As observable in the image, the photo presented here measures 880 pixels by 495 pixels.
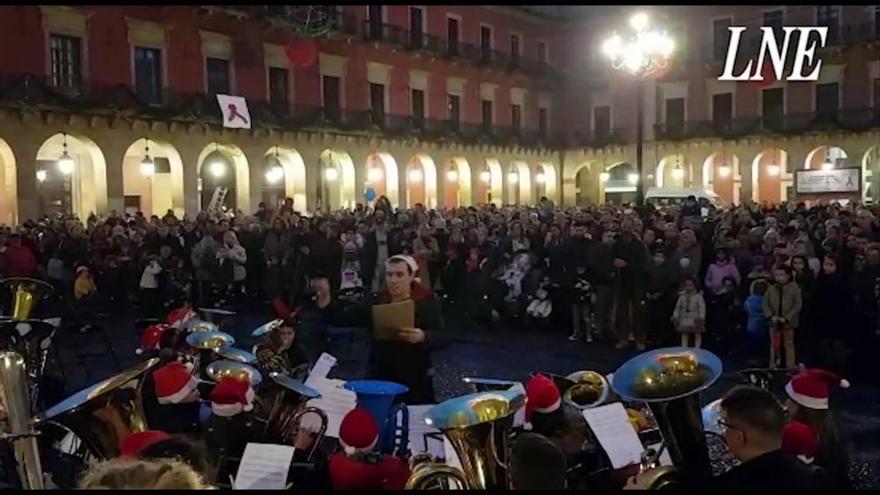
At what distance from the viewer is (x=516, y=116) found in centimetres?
4397

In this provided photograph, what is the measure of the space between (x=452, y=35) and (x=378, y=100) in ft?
20.7

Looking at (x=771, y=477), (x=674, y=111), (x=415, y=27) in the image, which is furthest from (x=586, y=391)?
(x=674, y=111)

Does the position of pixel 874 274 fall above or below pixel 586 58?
below

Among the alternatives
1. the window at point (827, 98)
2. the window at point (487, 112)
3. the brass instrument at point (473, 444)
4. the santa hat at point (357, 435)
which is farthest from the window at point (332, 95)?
the brass instrument at point (473, 444)

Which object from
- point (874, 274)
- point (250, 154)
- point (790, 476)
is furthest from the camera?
point (250, 154)

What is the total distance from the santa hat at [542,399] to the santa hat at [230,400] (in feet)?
5.10

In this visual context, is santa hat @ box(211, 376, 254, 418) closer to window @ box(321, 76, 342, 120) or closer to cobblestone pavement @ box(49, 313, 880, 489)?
cobblestone pavement @ box(49, 313, 880, 489)

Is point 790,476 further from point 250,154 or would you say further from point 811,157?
point 811,157

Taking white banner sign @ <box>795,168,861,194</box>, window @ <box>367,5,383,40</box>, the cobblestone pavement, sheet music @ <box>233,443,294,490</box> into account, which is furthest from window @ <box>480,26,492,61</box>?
sheet music @ <box>233,443,294,490</box>

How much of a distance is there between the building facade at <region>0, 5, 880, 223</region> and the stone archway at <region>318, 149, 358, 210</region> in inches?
4.1

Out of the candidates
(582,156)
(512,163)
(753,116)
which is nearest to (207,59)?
(512,163)

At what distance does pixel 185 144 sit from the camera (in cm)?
2819

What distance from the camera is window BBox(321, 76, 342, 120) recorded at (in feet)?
110

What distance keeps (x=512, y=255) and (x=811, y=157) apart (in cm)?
3087
